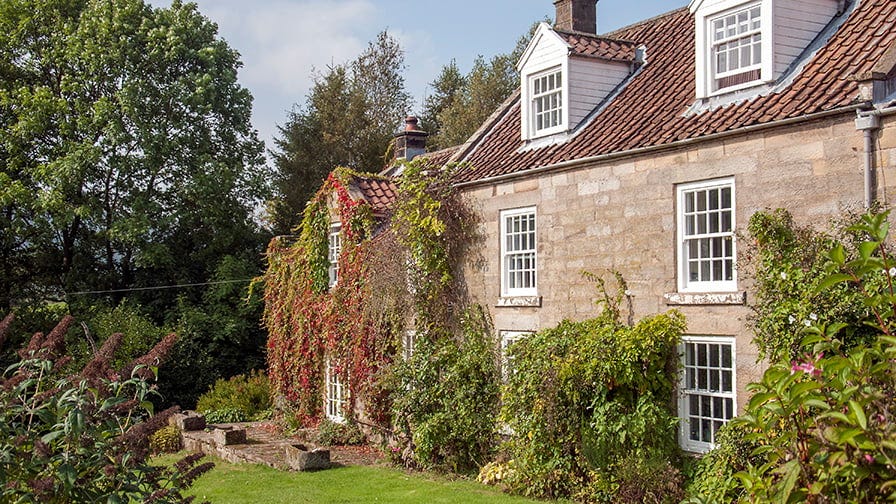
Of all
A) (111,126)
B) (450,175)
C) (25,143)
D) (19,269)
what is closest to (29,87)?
(25,143)

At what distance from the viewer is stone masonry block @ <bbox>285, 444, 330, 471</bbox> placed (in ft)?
55.0

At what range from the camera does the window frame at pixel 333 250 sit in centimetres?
2109

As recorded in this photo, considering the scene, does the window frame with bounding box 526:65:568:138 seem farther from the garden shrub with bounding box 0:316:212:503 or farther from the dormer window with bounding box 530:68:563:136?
the garden shrub with bounding box 0:316:212:503

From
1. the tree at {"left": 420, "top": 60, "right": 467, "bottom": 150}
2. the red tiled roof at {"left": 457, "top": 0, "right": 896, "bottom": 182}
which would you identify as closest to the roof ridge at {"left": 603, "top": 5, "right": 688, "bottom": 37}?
the red tiled roof at {"left": 457, "top": 0, "right": 896, "bottom": 182}

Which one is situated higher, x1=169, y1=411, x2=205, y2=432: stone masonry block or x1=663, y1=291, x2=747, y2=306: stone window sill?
x1=663, y1=291, x2=747, y2=306: stone window sill

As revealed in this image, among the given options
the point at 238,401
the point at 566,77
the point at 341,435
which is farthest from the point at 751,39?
the point at 238,401

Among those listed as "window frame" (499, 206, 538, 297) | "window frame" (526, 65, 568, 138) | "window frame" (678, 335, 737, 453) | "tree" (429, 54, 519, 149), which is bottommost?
"window frame" (678, 335, 737, 453)

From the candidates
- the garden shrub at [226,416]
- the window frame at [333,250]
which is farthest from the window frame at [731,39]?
the garden shrub at [226,416]

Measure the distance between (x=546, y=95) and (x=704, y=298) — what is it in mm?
5882

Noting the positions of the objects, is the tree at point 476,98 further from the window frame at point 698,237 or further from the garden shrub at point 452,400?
the window frame at point 698,237

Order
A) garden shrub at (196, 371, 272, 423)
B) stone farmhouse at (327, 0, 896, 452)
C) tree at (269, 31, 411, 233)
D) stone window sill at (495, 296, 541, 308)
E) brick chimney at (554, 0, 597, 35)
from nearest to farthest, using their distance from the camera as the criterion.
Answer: stone farmhouse at (327, 0, 896, 452), stone window sill at (495, 296, 541, 308), brick chimney at (554, 0, 597, 35), garden shrub at (196, 371, 272, 423), tree at (269, 31, 411, 233)

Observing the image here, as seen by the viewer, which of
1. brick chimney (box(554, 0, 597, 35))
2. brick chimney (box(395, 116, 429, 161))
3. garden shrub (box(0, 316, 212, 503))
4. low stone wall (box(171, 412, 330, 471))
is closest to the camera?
garden shrub (box(0, 316, 212, 503))

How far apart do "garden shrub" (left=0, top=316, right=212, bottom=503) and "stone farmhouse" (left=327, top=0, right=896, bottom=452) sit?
845 cm

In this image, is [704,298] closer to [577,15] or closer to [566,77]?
[566,77]
